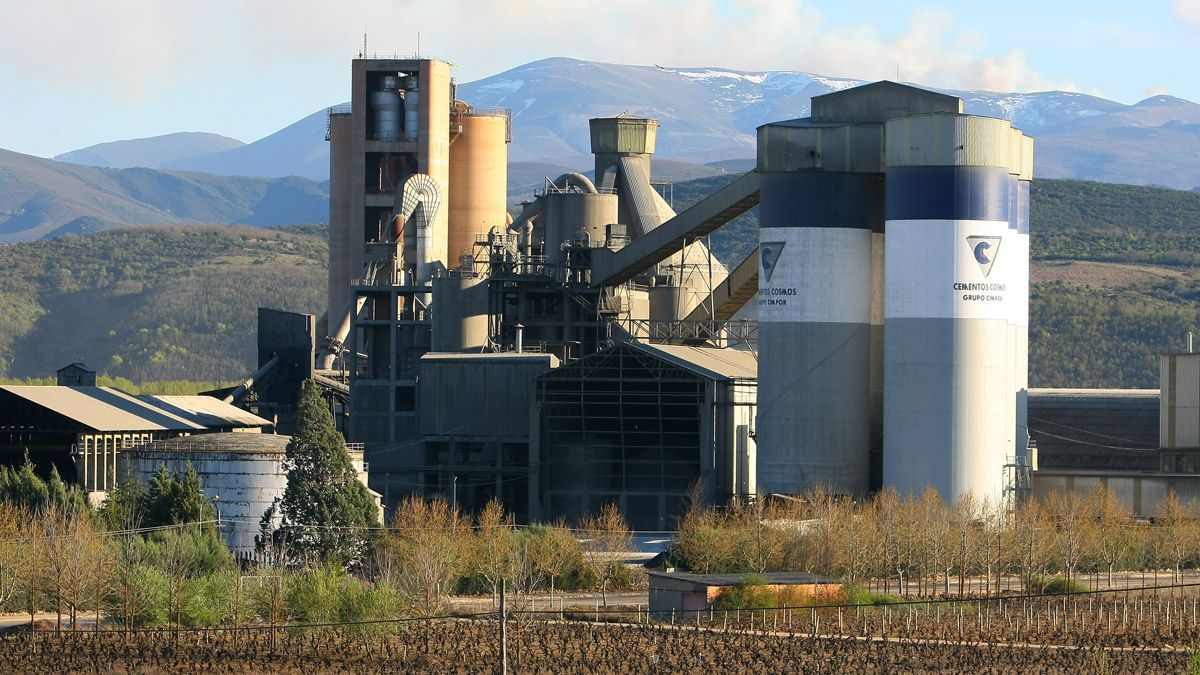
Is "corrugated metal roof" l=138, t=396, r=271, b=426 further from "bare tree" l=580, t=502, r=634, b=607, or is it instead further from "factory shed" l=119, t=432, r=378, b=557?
A: "bare tree" l=580, t=502, r=634, b=607

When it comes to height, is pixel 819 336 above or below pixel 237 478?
above

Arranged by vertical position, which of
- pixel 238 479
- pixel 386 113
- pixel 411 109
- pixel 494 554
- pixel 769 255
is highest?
pixel 411 109

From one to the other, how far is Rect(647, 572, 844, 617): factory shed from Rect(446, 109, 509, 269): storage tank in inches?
2780

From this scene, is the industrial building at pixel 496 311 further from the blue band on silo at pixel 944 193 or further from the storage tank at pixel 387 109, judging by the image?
the blue band on silo at pixel 944 193

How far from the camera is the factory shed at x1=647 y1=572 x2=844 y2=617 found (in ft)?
231

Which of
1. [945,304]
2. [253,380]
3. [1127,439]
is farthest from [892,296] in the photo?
[253,380]

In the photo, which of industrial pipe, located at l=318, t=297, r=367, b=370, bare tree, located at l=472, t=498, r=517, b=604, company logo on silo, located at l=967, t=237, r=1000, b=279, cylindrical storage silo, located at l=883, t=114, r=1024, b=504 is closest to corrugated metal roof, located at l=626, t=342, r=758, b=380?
cylindrical storage silo, located at l=883, t=114, r=1024, b=504

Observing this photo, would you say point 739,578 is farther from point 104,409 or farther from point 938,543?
point 104,409

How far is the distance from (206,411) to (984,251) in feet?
139

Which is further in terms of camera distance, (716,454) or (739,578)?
(716,454)

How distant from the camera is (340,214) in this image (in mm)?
142000

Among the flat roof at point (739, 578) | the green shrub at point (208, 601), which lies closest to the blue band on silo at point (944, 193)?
the flat roof at point (739, 578)

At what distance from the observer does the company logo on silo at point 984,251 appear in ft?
295

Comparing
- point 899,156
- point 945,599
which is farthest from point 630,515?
point 945,599
